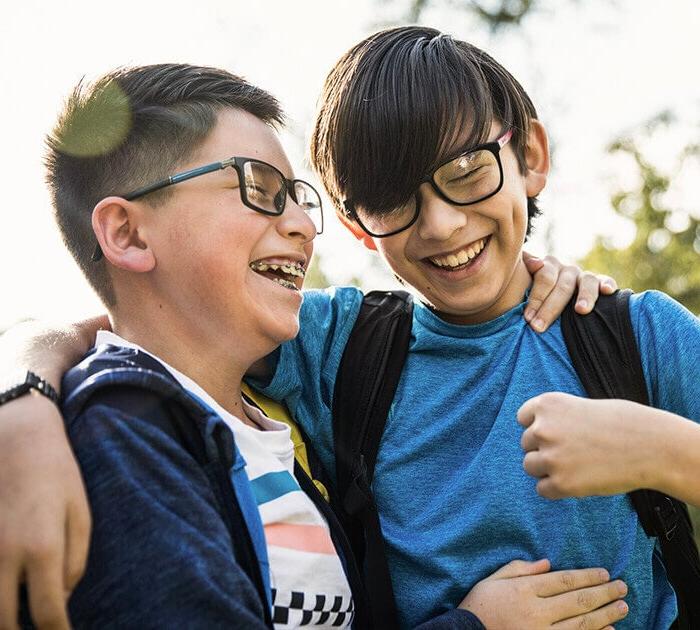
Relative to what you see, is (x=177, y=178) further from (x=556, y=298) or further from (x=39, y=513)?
(x=556, y=298)

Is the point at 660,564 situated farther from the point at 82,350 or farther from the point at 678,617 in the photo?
the point at 82,350

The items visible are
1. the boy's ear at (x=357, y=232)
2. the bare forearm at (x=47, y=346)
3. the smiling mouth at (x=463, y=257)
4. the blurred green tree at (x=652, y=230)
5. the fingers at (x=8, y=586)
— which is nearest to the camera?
the fingers at (x=8, y=586)

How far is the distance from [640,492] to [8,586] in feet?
5.60

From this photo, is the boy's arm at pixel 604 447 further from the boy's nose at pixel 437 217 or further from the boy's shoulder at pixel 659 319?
the boy's nose at pixel 437 217

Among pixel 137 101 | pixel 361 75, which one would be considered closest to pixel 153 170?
pixel 137 101

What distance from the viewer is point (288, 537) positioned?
2.26 meters

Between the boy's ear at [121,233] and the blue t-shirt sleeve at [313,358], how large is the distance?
599mm

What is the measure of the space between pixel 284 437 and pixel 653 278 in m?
18.4

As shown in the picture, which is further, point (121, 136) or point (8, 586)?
point (121, 136)

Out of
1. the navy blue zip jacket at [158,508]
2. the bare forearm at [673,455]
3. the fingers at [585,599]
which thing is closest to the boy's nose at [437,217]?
the bare forearm at [673,455]

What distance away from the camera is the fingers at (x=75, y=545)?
1624 mm

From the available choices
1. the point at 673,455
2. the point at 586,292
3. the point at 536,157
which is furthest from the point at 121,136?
the point at 673,455

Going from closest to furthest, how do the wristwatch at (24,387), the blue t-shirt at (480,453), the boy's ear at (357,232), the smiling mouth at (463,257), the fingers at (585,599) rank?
1. the wristwatch at (24,387)
2. the fingers at (585,599)
3. the blue t-shirt at (480,453)
4. the smiling mouth at (463,257)
5. the boy's ear at (357,232)

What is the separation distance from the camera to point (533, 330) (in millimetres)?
2727
